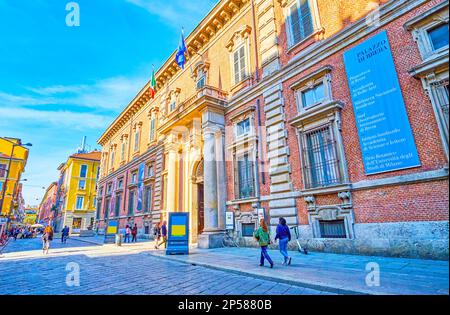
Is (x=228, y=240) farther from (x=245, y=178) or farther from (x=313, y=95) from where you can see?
(x=313, y=95)

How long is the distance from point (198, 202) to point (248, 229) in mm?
5471

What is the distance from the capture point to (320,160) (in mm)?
10984

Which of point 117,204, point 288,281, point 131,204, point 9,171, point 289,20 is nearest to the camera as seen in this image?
point 288,281

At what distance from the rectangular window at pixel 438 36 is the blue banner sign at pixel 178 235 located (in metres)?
11.9

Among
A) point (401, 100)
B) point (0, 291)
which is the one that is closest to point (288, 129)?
point (401, 100)

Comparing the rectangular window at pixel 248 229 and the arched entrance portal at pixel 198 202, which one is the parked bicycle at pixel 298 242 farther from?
the arched entrance portal at pixel 198 202

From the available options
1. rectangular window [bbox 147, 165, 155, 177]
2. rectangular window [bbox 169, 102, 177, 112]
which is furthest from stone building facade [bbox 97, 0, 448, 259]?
rectangular window [bbox 147, 165, 155, 177]

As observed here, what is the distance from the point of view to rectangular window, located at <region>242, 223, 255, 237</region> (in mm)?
13477

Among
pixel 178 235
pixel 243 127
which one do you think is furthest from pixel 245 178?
pixel 178 235

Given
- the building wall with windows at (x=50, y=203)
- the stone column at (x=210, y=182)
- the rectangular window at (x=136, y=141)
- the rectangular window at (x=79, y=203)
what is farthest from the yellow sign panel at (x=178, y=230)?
the building wall with windows at (x=50, y=203)

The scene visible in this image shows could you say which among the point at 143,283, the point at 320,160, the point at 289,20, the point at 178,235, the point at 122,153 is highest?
the point at 289,20

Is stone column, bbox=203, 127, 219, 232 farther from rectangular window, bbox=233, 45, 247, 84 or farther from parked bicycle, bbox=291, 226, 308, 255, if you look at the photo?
parked bicycle, bbox=291, 226, 308, 255

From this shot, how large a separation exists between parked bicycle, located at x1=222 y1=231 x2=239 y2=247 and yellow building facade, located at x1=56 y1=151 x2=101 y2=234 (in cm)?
3985

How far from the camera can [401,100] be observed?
8.51 metres
